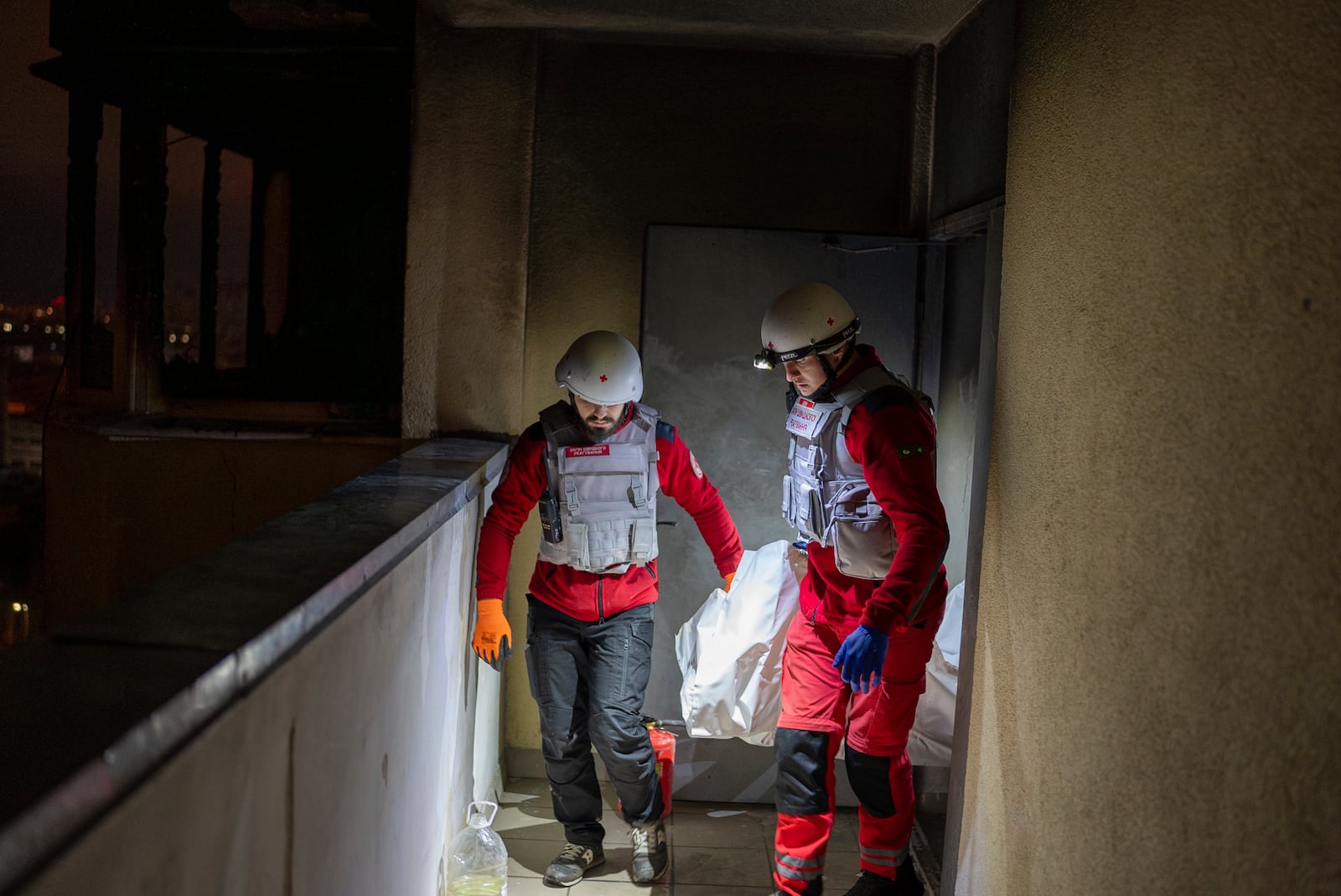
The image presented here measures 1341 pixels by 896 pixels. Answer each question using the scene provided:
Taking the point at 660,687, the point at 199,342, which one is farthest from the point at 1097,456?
the point at 199,342

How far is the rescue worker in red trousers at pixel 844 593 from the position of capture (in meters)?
3.27

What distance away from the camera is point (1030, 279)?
2.60 m

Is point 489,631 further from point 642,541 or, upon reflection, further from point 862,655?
point 862,655

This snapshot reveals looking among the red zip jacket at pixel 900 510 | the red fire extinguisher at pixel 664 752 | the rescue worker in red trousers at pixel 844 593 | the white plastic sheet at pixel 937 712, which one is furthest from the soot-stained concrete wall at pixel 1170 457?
the red fire extinguisher at pixel 664 752

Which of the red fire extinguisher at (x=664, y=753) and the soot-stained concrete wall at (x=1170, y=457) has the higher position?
the soot-stained concrete wall at (x=1170, y=457)

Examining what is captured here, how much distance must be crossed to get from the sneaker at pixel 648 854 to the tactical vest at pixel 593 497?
95 centimetres

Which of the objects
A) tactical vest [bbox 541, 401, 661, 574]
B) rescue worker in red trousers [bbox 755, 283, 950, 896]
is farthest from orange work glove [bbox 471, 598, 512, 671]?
rescue worker in red trousers [bbox 755, 283, 950, 896]

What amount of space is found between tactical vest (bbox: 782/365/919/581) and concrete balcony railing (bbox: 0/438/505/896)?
116 cm

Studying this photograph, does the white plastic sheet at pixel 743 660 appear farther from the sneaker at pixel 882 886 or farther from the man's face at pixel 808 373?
the man's face at pixel 808 373

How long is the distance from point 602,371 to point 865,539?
101cm

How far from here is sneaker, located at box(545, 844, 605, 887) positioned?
3789 mm

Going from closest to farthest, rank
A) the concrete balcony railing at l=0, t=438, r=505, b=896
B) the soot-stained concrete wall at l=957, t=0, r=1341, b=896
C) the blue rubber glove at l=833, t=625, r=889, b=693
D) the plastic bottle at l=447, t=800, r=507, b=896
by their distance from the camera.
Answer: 1. the concrete balcony railing at l=0, t=438, r=505, b=896
2. the soot-stained concrete wall at l=957, t=0, r=1341, b=896
3. the blue rubber glove at l=833, t=625, r=889, b=693
4. the plastic bottle at l=447, t=800, r=507, b=896

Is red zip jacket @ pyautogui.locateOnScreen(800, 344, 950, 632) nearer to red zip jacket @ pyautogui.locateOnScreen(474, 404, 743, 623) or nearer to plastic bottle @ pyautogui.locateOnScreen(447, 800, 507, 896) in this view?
Result: red zip jacket @ pyautogui.locateOnScreen(474, 404, 743, 623)

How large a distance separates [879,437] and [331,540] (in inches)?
65.9
